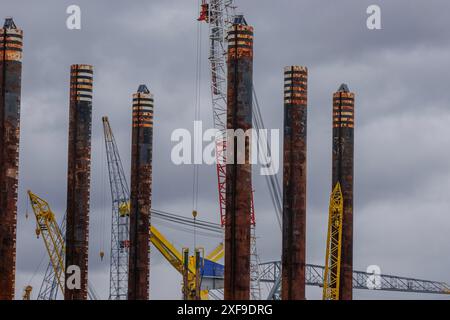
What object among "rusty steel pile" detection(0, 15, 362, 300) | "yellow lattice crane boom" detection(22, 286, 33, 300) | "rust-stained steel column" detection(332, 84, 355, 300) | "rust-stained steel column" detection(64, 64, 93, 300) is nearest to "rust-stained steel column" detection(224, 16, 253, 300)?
"rusty steel pile" detection(0, 15, 362, 300)

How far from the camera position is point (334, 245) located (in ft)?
397

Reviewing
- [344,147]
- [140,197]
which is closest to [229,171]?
[344,147]

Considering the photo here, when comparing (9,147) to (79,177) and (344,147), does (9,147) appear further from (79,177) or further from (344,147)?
(344,147)

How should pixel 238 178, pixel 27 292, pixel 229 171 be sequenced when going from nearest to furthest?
pixel 238 178 → pixel 229 171 → pixel 27 292

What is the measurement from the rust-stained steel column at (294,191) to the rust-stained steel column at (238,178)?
22.8 ft

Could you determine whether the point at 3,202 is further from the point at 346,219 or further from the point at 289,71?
the point at 346,219

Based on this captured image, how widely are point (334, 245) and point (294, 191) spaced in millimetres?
23290

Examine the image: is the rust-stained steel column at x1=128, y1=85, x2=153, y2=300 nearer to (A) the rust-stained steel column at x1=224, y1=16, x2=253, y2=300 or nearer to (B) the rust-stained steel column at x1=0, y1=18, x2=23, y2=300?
(A) the rust-stained steel column at x1=224, y1=16, x2=253, y2=300

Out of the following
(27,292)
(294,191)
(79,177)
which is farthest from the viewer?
(27,292)

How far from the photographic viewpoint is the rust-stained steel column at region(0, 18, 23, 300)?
89.6 metres

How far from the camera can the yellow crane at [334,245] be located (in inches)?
4385

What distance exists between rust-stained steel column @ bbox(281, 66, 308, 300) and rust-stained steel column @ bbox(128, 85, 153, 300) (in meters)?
14.6

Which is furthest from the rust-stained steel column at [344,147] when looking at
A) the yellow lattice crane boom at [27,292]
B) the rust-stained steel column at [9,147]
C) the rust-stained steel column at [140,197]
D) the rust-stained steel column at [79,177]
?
the yellow lattice crane boom at [27,292]
